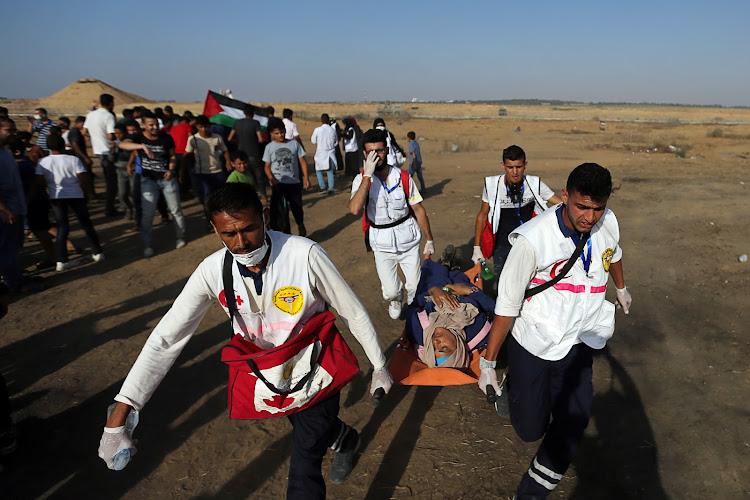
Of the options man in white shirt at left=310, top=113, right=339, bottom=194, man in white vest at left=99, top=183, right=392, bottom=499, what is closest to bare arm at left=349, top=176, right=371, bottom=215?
man in white vest at left=99, top=183, right=392, bottom=499

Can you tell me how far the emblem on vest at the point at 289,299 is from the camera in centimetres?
220

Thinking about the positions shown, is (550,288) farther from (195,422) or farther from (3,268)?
(3,268)

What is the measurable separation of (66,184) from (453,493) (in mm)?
6630

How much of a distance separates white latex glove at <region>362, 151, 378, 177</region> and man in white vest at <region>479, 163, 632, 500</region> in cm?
182

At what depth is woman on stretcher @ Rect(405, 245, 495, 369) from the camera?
162 inches

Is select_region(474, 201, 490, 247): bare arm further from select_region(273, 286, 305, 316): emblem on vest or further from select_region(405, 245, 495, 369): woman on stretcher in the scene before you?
select_region(273, 286, 305, 316): emblem on vest

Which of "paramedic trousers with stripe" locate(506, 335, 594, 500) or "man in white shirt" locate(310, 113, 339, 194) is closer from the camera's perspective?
"paramedic trousers with stripe" locate(506, 335, 594, 500)

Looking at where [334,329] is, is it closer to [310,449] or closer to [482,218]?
[310,449]

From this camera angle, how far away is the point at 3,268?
5.98 meters

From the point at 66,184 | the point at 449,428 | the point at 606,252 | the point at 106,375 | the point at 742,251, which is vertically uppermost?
the point at 606,252

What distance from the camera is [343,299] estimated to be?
2.29 m

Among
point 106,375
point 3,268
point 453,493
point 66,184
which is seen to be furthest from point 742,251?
point 3,268

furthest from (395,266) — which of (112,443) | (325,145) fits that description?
(325,145)

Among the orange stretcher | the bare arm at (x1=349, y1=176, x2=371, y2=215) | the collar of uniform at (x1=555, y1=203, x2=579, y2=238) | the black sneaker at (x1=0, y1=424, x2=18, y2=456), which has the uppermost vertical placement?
the collar of uniform at (x1=555, y1=203, x2=579, y2=238)
